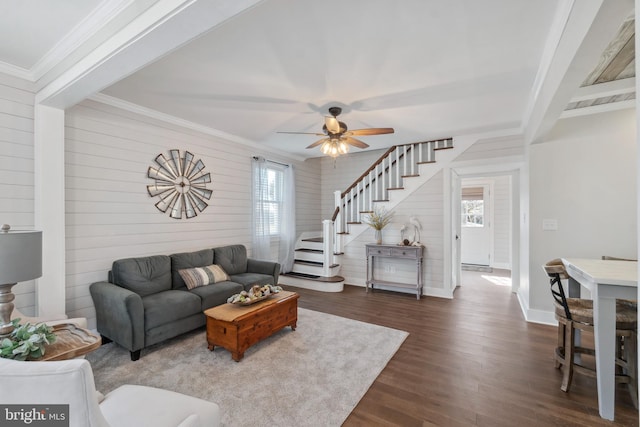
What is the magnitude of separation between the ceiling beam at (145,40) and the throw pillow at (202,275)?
7.26 ft

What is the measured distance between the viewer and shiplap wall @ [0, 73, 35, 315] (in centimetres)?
257

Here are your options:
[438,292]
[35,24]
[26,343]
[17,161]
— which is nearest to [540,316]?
[438,292]

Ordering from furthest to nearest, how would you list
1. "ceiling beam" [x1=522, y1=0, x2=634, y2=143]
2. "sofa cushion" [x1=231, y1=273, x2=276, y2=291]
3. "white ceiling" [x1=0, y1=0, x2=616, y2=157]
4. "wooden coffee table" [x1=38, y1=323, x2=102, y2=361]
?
"sofa cushion" [x1=231, y1=273, x2=276, y2=291]
"white ceiling" [x1=0, y1=0, x2=616, y2=157]
"wooden coffee table" [x1=38, y1=323, x2=102, y2=361]
"ceiling beam" [x1=522, y1=0, x2=634, y2=143]

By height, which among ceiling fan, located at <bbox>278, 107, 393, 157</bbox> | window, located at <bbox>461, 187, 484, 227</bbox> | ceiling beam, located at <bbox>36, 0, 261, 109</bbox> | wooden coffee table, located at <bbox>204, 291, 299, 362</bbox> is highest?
ceiling beam, located at <bbox>36, 0, 261, 109</bbox>

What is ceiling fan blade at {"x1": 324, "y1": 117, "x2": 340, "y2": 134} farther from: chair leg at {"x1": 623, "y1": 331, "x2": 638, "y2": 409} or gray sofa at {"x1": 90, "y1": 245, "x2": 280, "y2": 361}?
chair leg at {"x1": 623, "y1": 331, "x2": 638, "y2": 409}

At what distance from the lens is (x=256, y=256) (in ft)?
17.0

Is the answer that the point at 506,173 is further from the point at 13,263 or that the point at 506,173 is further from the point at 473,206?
the point at 13,263

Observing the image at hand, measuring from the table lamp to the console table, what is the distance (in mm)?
4416

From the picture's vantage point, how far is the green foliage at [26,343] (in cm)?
151

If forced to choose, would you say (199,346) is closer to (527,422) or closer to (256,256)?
(256,256)

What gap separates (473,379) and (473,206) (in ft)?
20.8

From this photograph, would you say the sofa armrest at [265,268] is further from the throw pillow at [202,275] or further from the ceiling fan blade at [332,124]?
the ceiling fan blade at [332,124]

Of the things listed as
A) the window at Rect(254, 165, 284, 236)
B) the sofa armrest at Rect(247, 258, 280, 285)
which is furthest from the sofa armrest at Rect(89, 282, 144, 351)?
the window at Rect(254, 165, 284, 236)

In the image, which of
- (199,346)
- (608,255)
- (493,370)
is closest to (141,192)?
(199,346)
